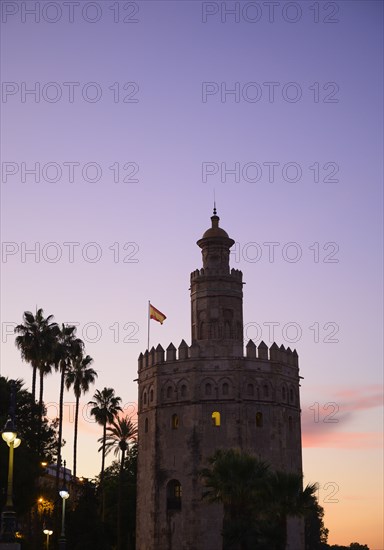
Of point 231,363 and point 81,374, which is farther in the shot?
point 81,374

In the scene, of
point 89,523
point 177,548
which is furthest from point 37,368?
point 177,548

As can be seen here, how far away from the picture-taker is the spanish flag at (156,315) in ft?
207

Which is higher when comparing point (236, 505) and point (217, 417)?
point (217, 417)

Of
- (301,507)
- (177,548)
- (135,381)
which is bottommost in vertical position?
(177,548)

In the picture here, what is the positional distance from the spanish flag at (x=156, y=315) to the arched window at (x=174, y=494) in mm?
13024

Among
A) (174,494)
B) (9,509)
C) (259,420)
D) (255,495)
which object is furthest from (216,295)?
(9,509)

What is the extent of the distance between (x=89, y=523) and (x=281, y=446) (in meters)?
15.5

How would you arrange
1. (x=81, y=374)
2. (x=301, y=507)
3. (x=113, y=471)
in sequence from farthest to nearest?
1. (x=113, y=471)
2. (x=81, y=374)
3. (x=301, y=507)

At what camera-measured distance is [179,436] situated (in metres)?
57.7

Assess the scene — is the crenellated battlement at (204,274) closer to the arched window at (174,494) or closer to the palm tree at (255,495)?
the arched window at (174,494)

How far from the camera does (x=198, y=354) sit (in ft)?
193

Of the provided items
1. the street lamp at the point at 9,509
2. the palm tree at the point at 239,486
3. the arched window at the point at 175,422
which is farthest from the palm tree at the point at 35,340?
the street lamp at the point at 9,509

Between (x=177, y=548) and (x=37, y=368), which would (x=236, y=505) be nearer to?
(x=177, y=548)

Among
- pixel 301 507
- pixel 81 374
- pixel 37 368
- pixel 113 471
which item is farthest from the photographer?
pixel 113 471
